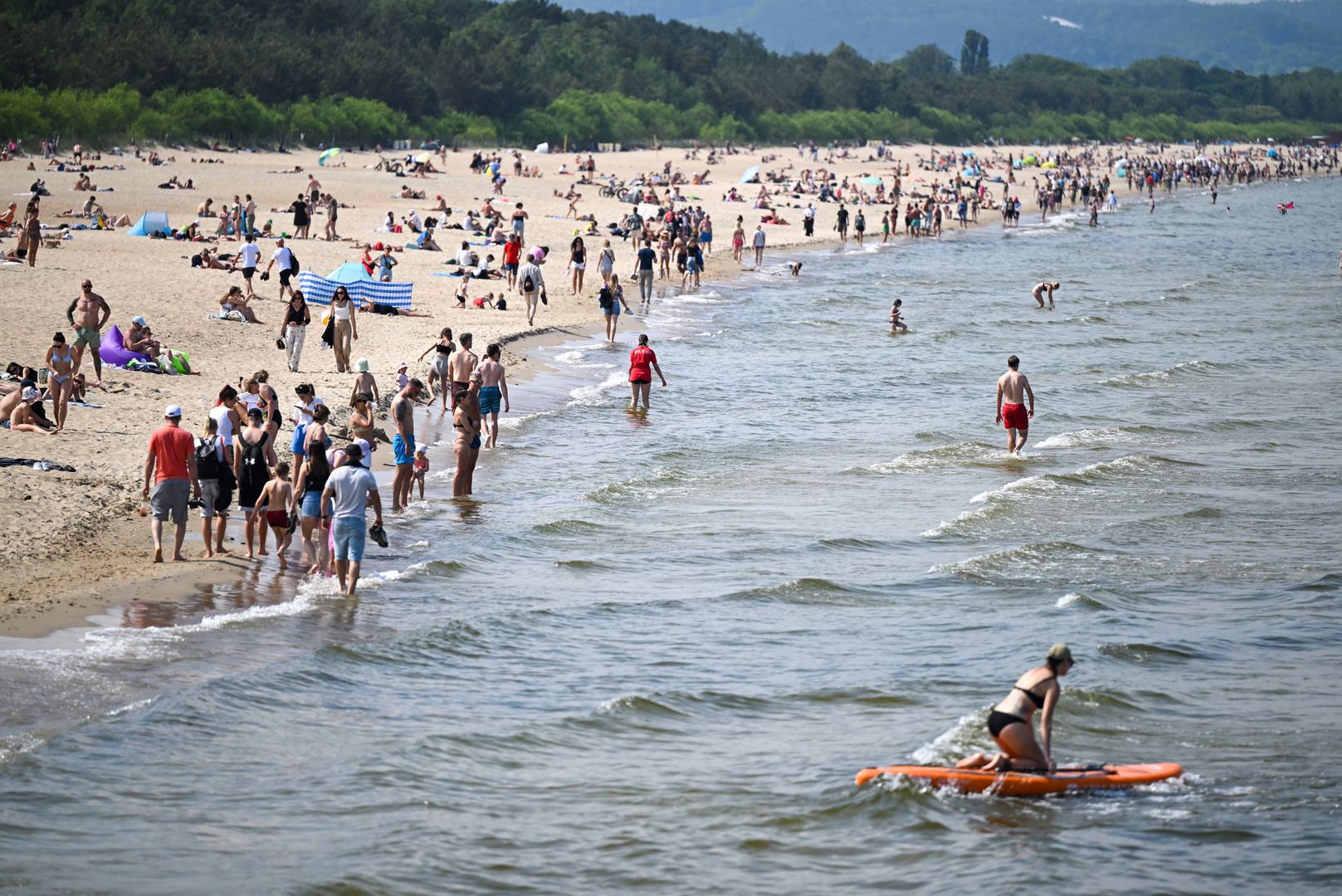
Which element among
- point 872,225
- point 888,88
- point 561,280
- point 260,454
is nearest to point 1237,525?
point 260,454

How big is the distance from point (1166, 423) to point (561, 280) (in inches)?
700

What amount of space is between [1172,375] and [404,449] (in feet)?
58.8

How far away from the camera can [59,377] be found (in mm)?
16750

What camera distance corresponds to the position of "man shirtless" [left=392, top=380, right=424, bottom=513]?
15758 mm

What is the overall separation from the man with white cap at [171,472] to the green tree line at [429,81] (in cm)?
4407

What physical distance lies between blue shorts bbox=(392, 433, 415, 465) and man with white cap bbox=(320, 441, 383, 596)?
2.83 m

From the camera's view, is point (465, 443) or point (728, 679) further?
point (465, 443)

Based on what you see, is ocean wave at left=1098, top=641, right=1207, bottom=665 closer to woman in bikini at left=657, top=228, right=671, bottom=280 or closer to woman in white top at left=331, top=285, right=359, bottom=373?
woman in white top at left=331, top=285, right=359, bottom=373

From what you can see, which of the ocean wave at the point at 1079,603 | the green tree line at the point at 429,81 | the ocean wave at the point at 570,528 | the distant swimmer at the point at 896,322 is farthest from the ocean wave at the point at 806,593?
the green tree line at the point at 429,81

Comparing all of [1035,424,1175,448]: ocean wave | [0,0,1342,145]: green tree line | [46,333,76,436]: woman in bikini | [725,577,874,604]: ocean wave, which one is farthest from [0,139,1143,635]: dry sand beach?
[1035,424,1175,448]: ocean wave

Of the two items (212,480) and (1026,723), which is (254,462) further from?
(1026,723)

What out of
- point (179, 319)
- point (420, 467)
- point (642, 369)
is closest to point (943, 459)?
point (642, 369)

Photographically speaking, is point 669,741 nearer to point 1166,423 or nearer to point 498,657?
point 498,657

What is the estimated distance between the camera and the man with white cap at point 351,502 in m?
12.7
